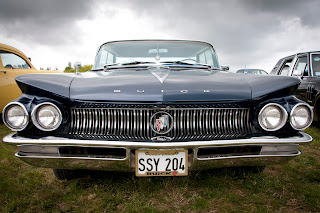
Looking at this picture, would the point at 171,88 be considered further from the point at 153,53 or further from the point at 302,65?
the point at 302,65

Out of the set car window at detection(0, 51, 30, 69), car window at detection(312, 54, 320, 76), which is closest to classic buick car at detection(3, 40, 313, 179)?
car window at detection(312, 54, 320, 76)

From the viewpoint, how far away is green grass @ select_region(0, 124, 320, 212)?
1819 mm

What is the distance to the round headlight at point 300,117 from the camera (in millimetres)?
1746

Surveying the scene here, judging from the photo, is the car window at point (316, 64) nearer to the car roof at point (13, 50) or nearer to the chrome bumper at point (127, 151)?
the chrome bumper at point (127, 151)

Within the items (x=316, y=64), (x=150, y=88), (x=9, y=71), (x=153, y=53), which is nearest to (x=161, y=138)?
(x=150, y=88)

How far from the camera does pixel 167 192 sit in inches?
79.4

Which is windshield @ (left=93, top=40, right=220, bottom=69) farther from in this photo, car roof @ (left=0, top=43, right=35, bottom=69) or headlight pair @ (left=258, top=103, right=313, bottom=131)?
car roof @ (left=0, top=43, right=35, bottom=69)

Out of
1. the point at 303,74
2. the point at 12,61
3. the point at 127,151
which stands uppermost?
the point at 12,61

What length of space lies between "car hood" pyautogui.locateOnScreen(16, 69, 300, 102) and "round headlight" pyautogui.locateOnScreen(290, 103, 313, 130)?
0.21 metres

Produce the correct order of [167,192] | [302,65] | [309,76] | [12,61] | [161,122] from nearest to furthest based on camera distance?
[161,122], [167,192], [309,76], [302,65], [12,61]

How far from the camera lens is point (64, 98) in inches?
68.1

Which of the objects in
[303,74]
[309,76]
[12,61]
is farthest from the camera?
[12,61]

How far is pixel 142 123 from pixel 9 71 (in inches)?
188

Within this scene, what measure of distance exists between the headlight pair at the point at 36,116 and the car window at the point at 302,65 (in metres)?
5.17
